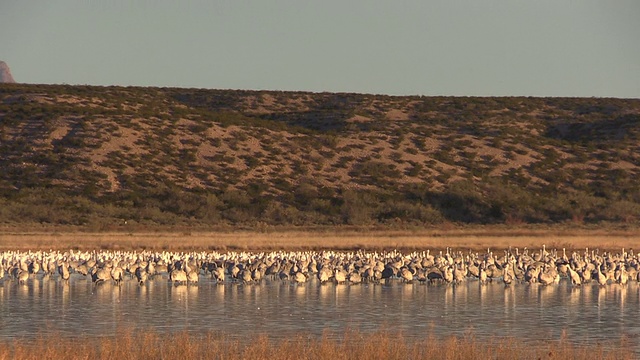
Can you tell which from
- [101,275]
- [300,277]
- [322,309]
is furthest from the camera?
[300,277]

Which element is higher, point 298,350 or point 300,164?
point 300,164

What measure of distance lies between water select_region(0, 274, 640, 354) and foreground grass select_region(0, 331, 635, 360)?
49.7 inches

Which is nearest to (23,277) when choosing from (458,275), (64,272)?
(64,272)

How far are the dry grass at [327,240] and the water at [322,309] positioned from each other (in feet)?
44.4

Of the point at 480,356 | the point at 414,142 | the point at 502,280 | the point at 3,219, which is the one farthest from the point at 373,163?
the point at 480,356

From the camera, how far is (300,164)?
7981cm

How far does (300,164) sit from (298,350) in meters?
61.9

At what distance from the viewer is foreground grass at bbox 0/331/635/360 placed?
57.9ft

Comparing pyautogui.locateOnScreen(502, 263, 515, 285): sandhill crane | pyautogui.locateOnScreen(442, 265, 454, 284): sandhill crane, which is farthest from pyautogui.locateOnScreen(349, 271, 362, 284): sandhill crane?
pyautogui.locateOnScreen(502, 263, 515, 285): sandhill crane

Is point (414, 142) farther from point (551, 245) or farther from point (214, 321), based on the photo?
point (214, 321)

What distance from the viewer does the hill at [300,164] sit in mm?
65812

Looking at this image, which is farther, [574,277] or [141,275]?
[141,275]

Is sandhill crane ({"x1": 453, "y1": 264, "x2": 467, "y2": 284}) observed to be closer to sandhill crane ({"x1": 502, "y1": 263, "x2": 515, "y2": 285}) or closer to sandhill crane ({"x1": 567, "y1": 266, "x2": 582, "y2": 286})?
sandhill crane ({"x1": 502, "y1": 263, "x2": 515, "y2": 285})

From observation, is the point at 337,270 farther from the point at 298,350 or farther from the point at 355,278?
the point at 298,350
